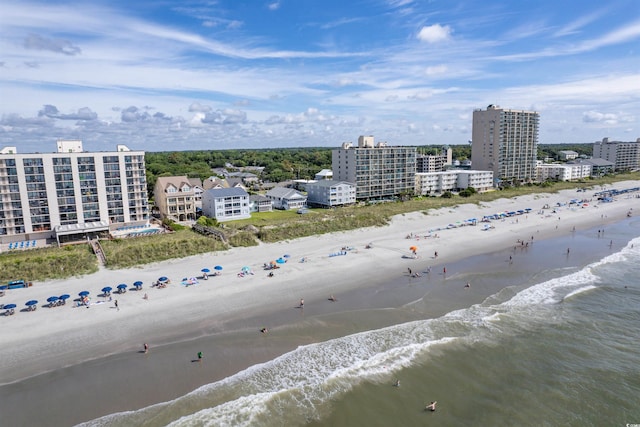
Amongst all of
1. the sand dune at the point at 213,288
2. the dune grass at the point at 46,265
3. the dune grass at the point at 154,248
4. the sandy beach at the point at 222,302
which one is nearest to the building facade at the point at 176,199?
the dune grass at the point at 154,248

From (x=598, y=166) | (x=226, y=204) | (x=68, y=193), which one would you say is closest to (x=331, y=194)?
(x=226, y=204)

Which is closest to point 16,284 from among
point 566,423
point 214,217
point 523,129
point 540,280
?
point 214,217

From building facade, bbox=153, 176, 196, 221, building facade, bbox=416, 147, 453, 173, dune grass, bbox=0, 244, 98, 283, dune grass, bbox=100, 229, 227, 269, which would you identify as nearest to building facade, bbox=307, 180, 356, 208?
building facade, bbox=153, 176, 196, 221

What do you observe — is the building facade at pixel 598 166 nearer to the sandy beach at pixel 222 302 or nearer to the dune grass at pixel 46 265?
the sandy beach at pixel 222 302

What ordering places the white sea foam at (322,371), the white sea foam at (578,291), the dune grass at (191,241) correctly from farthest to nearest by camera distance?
the dune grass at (191,241), the white sea foam at (578,291), the white sea foam at (322,371)

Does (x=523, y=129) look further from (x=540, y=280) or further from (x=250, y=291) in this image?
(x=250, y=291)

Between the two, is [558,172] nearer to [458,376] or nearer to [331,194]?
[331,194]
